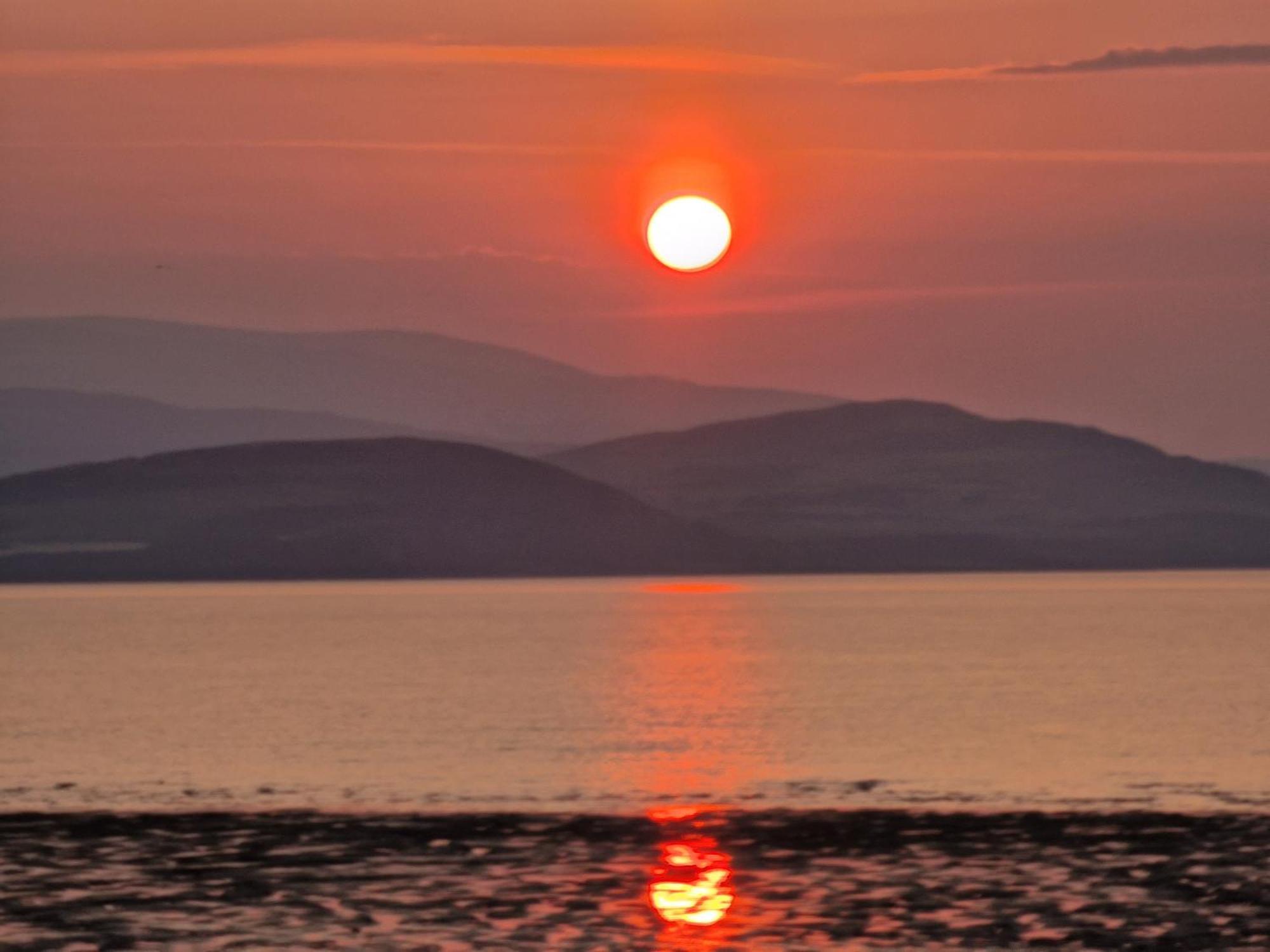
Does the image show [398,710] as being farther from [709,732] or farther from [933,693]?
[933,693]

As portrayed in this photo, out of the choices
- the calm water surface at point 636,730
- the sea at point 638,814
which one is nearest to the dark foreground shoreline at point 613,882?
the sea at point 638,814

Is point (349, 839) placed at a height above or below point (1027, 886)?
above

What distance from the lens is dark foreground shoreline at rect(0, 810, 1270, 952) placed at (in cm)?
2472

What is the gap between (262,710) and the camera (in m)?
82.8

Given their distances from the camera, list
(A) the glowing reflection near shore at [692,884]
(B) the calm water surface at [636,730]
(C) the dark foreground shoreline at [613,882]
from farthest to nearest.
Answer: (B) the calm water surface at [636,730], (A) the glowing reflection near shore at [692,884], (C) the dark foreground shoreline at [613,882]

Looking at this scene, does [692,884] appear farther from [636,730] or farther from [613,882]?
[636,730]

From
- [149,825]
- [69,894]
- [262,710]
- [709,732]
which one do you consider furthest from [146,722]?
[69,894]

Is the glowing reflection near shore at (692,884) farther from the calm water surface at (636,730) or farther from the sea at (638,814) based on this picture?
the calm water surface at (636,730)

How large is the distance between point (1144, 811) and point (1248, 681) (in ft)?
217

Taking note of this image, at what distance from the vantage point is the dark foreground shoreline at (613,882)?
24.7 m

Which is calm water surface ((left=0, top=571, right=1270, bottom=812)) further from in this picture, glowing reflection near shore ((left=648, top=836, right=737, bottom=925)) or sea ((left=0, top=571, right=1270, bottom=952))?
glowing reflection near shore ((left=648, top=836, right=737, bottom=925))

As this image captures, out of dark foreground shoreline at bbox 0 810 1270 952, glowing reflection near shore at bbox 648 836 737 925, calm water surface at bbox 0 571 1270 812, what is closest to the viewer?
dark foreground shoreline at bbox 0 810 1270 952

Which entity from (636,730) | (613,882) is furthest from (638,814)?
(636,730)

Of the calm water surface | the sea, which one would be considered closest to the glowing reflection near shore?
the sea
